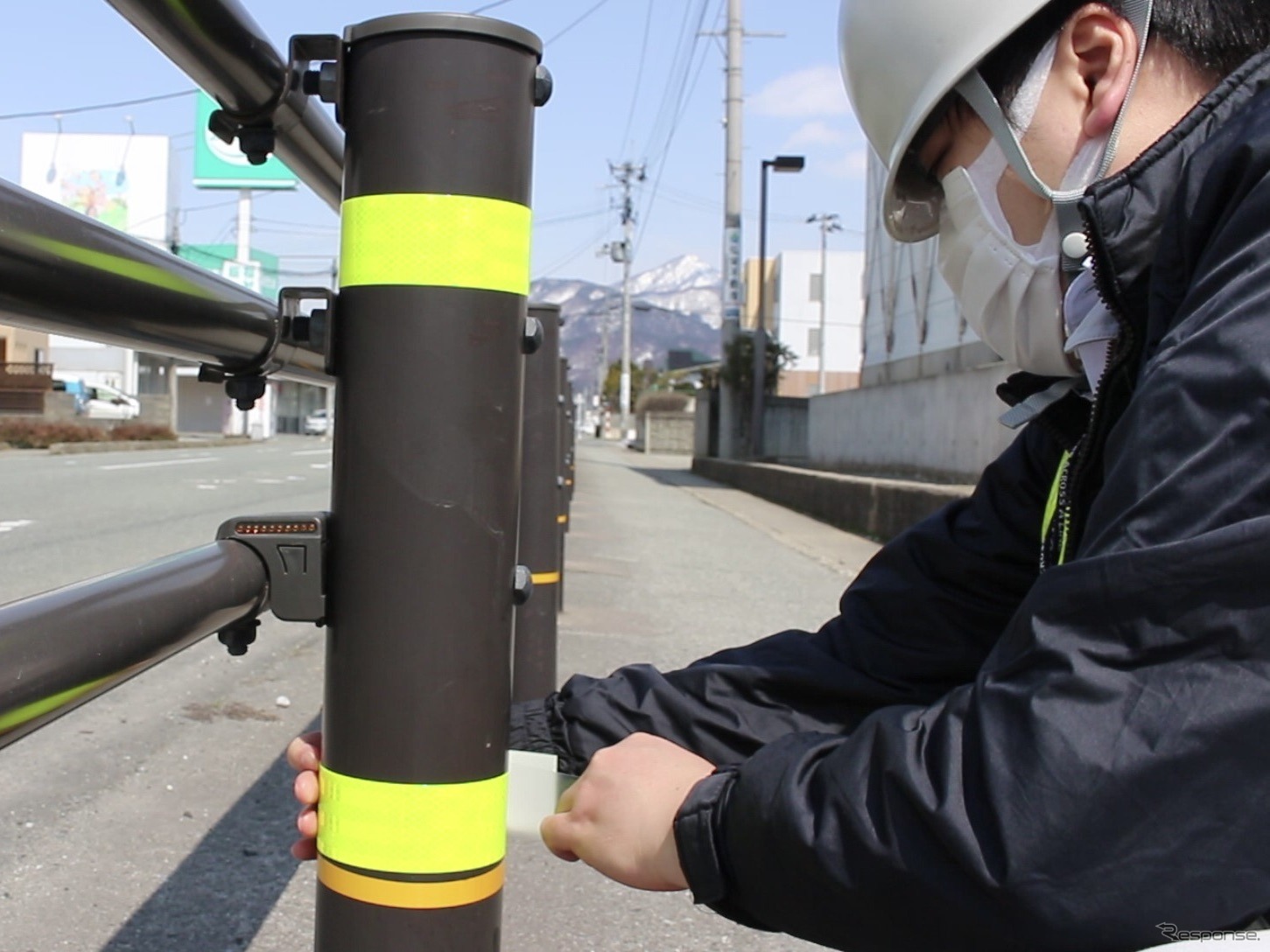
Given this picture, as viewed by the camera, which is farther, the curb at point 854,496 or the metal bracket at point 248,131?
the curb at point 854,496

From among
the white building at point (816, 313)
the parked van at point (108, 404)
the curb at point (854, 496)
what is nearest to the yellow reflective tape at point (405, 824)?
the curb at point (854, 496)

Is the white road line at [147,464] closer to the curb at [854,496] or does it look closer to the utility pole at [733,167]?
the curb at [854,496]

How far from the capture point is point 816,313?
82562mm

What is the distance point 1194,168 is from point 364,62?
72 cm

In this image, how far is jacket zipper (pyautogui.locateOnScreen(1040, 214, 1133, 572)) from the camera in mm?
1104

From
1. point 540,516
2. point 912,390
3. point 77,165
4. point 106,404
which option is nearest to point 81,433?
point 106,404

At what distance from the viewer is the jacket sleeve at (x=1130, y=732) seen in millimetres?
850

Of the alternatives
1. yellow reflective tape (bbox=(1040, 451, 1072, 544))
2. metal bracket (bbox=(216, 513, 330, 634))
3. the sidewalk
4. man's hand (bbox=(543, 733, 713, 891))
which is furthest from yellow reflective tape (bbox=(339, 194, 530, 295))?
the sidewalk

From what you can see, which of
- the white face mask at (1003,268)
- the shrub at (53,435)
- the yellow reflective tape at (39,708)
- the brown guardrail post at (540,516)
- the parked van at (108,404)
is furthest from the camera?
the parked van at (108,404)

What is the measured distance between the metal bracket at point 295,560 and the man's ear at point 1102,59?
32.1 inches

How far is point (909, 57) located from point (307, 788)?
3.12 feet

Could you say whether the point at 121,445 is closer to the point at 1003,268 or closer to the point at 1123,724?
the point at 1003,268

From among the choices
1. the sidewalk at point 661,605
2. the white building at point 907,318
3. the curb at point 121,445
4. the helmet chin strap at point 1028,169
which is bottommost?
the sidewalk at point 661,605

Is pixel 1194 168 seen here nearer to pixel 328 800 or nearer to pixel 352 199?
pixel 352 199
